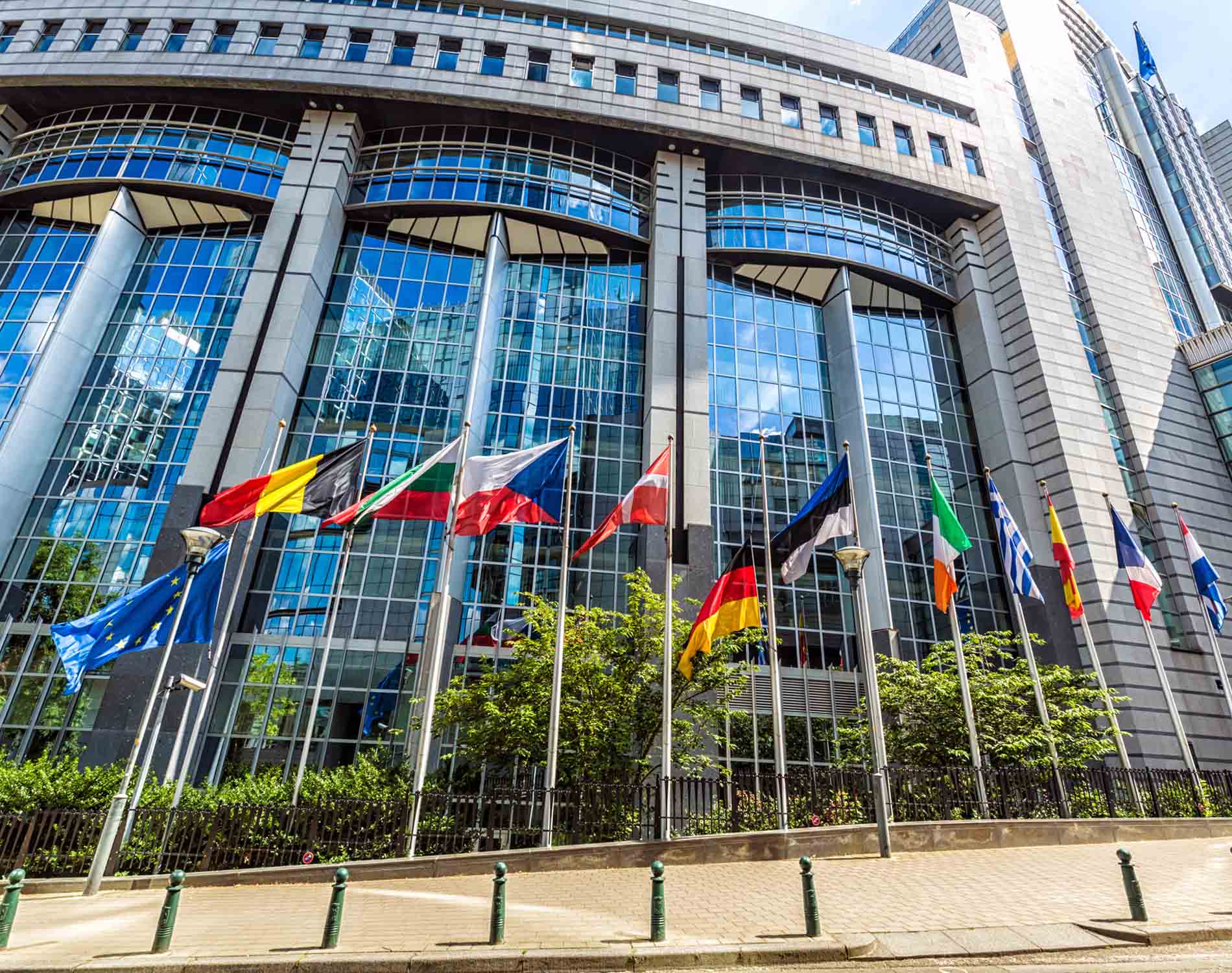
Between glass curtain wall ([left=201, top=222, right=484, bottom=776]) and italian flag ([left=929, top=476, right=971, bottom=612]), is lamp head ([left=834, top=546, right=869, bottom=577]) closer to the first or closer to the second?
italian flag ([left=929, top=476, right=971, bottom=612])

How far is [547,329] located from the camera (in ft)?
106

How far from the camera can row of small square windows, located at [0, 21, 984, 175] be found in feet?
113

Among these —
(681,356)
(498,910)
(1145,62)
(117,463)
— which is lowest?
(498,910)

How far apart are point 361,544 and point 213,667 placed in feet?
31.1

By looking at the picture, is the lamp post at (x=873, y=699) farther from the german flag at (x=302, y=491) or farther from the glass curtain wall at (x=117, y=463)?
the glass curtain wall at (x=117, y=463)

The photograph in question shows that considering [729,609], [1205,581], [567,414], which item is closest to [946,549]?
[729,609]

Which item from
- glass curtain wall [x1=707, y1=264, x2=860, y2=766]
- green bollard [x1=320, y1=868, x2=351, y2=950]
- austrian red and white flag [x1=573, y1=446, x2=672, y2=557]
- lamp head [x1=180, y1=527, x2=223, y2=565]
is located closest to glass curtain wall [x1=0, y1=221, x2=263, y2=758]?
lamp head [x1=180, y1=527, x2=223, y2=565]

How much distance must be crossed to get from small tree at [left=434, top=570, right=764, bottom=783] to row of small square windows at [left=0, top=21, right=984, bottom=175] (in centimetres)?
2913

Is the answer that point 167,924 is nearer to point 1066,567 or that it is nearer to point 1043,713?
point 1043,713

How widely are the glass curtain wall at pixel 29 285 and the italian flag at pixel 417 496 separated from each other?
2085 centimetres

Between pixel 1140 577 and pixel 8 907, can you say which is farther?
pixel 1140 577

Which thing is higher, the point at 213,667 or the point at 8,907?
the point at 213,667

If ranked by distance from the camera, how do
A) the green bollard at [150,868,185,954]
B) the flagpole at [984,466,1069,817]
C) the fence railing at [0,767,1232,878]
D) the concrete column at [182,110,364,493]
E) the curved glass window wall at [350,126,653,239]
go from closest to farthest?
the green bollard at [150,868,185,954], the fence railing at [0,767,1232,878], the flagpole at [984,466,1069,817], the concrete column at [182,110,364,493], the curved glass window wall at [350,126,653,239]

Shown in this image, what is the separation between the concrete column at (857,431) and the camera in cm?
2834
